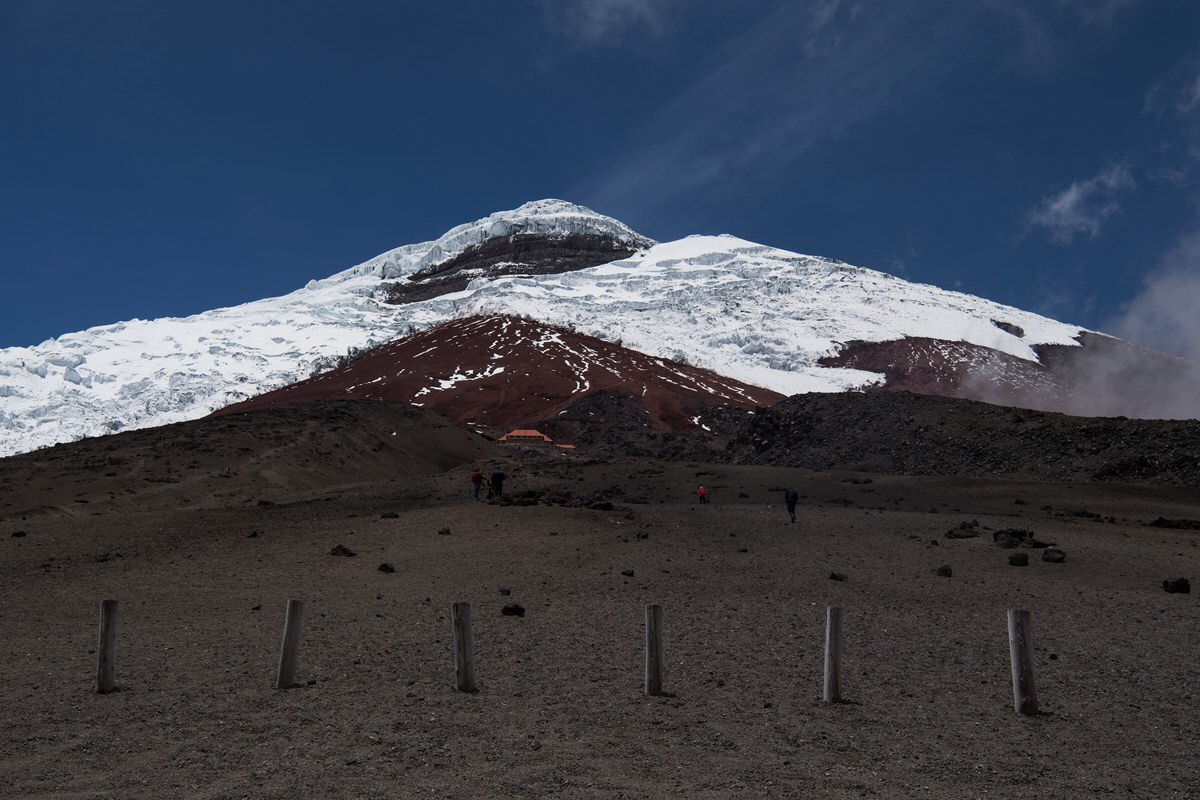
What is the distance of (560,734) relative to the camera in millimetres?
9734

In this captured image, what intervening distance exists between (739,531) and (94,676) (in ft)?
53.3

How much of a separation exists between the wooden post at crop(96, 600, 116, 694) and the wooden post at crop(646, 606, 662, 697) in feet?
20.2

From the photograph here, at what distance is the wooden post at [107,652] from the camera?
10.9 metres

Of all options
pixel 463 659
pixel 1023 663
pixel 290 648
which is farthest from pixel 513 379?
pixel 1023 663

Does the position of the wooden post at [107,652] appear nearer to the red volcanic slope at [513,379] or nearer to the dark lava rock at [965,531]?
the dark lava rock at [965,531]

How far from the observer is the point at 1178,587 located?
57.1 feet

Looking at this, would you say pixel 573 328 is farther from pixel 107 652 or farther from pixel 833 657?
pixel 833 657

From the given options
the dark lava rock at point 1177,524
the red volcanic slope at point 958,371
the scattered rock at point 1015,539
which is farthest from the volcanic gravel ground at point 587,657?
the red volcanic slope at point 958,371

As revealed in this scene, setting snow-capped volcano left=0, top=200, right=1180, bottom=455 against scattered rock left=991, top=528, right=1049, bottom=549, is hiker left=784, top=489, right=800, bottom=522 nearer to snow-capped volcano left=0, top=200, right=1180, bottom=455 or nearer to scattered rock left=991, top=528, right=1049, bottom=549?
scattered rock left=991, top=528, right=1049, bottom=549

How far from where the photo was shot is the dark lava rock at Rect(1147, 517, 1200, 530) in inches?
996

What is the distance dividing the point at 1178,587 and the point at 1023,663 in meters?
8.95

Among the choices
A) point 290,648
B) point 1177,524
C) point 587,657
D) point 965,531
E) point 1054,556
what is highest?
point 1177,524

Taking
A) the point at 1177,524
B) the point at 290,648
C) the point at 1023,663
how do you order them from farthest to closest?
1. the point at 1177,524
2. the point at 290,648
3. the point at 1023,663

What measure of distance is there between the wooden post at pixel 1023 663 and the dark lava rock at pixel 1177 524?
17967 mm
